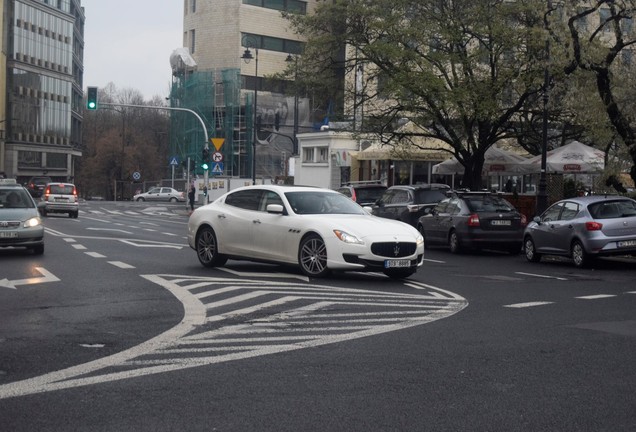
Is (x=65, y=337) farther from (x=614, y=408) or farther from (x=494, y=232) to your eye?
(x=494, y=232)

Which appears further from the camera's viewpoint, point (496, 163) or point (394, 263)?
point (496, 163)

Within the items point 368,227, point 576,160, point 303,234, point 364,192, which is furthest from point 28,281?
point 576,160

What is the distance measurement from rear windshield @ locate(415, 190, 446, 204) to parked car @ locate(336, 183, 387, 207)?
2.95 m

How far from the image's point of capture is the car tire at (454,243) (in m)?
25.8

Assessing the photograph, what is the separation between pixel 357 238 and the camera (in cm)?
1594

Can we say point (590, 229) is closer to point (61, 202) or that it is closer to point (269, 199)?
point (269, 199)

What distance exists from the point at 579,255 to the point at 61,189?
33541mm

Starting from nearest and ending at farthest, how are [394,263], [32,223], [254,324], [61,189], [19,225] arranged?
1. [254,324]
2. [394,263]
3. [19,225]
4. [32,223]
5. [61,189]

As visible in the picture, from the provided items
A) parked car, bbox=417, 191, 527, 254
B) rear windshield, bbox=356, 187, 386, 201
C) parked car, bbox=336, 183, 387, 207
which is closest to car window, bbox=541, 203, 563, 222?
parked car, bbox=417, 191, 527, 254

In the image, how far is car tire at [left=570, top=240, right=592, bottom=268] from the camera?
2083cm

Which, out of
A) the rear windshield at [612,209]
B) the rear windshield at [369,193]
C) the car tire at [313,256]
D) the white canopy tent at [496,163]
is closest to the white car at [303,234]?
the car tire at [313,256]

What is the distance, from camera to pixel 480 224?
25.4 metres

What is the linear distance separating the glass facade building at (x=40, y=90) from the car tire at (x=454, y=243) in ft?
258

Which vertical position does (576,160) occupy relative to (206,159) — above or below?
below
